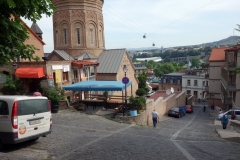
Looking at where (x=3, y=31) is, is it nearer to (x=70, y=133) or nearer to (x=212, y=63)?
(x=70, y=133)

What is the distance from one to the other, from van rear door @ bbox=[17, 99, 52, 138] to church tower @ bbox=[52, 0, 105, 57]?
913 inches

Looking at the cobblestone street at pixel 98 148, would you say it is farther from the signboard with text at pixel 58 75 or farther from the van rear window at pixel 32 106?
the signboard with text at pixel 58 75

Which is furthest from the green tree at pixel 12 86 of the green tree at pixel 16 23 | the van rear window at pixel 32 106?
the green tree at pixel 16 23

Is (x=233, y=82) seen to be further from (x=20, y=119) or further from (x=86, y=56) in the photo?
(x=20, y=119)

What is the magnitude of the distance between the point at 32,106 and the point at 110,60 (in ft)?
74.5

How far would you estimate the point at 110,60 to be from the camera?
30703 millimetres

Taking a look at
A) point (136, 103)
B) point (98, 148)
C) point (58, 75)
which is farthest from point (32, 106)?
point (58, 75)

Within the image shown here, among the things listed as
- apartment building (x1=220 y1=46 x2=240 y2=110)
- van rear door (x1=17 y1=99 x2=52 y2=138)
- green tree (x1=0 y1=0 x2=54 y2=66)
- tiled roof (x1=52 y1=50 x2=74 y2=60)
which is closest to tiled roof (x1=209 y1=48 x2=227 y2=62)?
apartment building (x1=220 y1=46 x2=240 y2=110)

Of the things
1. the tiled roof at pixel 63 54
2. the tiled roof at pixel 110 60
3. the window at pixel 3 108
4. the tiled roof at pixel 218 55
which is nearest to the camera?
the window at pixel 3 108

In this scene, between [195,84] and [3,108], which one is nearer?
[3,108]

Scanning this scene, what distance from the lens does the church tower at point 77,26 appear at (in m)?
31.5

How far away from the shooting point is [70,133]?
11.0 meters

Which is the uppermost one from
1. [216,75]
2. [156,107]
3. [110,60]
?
[110,60]

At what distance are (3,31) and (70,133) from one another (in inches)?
254
